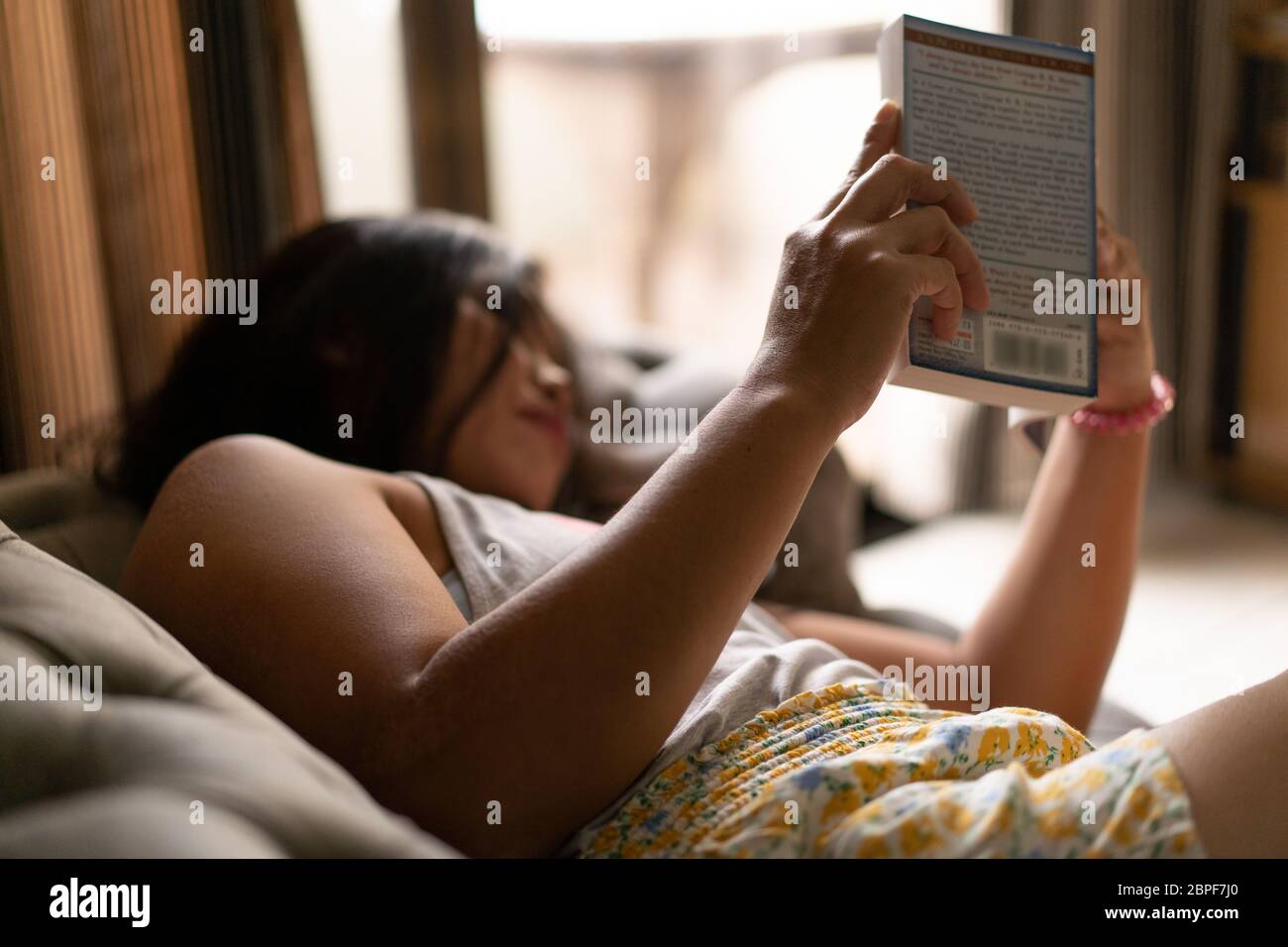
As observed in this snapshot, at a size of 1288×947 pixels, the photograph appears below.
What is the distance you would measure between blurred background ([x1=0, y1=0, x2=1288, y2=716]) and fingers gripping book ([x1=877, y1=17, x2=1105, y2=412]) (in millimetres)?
713

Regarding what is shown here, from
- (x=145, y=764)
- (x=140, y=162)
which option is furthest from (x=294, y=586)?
(x=140, y=162)

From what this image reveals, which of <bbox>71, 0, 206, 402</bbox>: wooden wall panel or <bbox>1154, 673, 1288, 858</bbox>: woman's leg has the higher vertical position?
<bbox>71, 0, 206, 402</bbox>: wooden wall panel

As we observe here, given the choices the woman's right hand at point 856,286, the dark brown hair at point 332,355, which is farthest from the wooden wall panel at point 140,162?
the woman's right hand at point 856,286

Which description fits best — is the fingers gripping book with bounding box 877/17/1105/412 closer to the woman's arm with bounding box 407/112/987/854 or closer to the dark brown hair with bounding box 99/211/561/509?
the woman's arm with bounding box 407/112/987/854

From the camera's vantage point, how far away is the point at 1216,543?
213cm

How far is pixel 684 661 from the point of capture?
1.98ft

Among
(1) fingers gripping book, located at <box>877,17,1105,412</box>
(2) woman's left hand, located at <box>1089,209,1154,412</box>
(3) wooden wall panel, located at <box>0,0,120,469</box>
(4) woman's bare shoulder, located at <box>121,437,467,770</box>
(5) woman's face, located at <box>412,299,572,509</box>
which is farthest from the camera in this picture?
(3) wooden wall panel, located at <box>0,0,120,469</box>

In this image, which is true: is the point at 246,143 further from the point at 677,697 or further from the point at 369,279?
the point at 677,697

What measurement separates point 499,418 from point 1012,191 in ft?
1.73

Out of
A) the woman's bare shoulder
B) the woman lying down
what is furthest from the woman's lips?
the woman's bare shoulder

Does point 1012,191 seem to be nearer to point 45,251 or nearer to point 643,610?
point 643,610

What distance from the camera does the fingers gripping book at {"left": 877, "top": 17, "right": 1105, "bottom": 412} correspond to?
783 millimetres

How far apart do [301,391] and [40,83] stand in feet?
1.93
